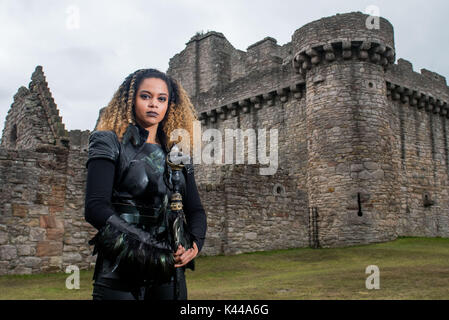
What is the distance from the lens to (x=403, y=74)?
20.8m

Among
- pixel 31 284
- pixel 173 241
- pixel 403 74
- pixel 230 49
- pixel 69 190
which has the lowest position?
pixel 31 284

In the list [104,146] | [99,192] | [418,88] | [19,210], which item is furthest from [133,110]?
[418,88]

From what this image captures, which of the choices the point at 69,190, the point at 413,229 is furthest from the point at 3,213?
the point at 413,229

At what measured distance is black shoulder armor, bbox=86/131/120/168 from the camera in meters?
2.70

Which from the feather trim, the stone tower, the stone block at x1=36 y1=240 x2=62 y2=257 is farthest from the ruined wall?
the feather trim

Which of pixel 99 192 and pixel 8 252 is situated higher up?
pixel 99 192

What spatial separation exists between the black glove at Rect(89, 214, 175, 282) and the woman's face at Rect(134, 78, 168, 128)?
0.69 meters

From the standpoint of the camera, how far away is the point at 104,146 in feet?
8.98

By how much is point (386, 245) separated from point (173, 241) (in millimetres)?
14140

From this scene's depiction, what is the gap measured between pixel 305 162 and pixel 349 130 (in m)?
2.56

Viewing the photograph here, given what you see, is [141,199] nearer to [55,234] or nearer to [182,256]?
[182,256]

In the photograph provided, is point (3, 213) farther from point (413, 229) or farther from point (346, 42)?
point (413, 229)

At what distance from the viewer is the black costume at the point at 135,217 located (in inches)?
101

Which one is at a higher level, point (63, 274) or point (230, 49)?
point (230, 49)
